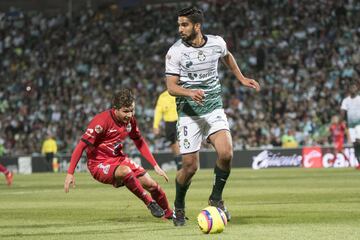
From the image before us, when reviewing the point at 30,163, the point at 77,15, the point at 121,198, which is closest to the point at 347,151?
the point at 30,163

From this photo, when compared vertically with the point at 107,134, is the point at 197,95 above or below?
above

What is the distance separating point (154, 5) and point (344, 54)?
1180 centimetres

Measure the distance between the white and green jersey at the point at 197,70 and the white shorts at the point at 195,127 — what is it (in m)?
0.06

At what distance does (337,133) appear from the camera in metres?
30.5

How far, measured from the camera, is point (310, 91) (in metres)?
34.1

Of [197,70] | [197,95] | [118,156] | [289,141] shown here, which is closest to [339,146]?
[289,141]

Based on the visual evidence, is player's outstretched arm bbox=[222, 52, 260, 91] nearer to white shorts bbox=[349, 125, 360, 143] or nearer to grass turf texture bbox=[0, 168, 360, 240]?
grass turf texture bbox=[0, 168, 360, 240]

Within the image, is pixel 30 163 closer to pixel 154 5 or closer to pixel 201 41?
pixel 154 5

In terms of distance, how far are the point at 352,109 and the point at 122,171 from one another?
43.5 ft

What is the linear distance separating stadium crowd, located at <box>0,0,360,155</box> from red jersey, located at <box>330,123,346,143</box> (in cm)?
122

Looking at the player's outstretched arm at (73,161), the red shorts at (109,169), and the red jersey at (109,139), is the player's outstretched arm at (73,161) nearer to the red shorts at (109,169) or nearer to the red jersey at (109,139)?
the red jersey at (109,139)

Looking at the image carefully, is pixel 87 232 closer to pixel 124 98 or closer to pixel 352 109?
pixel 124 98

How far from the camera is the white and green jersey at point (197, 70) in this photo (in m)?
10.5

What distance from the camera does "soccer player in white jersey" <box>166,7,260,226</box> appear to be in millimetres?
10477
